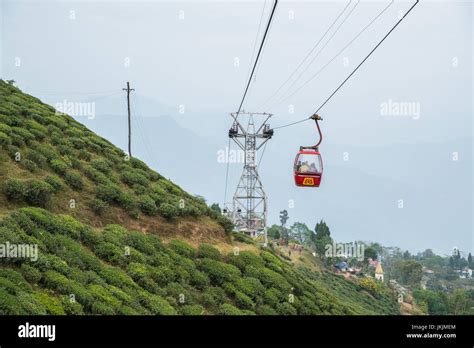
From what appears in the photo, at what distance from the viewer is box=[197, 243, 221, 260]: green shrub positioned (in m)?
24.1

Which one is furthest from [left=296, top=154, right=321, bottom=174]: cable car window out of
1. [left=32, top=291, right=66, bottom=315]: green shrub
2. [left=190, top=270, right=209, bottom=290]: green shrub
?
[left=32, top=291, right=66, bottom=315]: green shrub

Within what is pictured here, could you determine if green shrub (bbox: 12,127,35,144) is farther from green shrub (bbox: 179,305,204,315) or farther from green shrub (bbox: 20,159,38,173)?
green shrub (bbox: 179,305,204,315)

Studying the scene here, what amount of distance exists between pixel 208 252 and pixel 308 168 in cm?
582

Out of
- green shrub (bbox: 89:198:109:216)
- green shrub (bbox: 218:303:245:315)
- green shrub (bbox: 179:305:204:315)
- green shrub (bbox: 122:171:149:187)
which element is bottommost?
green shrub (bbox: 218:303:245:315)

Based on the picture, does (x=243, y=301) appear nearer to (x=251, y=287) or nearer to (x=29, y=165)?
(x=251, y=287)

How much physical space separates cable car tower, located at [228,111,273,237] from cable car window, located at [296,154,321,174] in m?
22.2

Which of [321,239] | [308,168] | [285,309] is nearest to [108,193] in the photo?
[308,168]

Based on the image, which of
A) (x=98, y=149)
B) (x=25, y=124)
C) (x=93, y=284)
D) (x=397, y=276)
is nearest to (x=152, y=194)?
(x=98, y=149)

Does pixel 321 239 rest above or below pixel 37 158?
below

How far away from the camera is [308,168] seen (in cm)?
2338

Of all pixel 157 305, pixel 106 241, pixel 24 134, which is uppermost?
pixel 24 134

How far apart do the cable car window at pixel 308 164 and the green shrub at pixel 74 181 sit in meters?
9.64

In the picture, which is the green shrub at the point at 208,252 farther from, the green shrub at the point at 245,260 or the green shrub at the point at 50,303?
the green shrub at the point at 50,303
